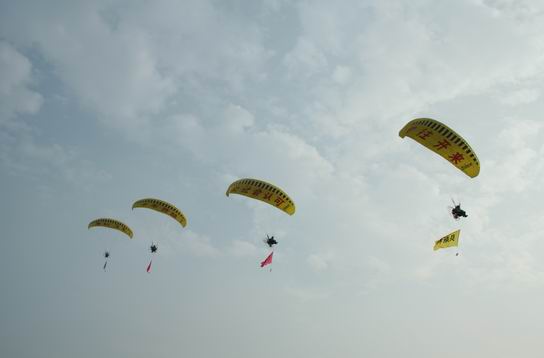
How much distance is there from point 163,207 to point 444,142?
2749 cm

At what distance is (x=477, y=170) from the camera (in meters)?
28.1

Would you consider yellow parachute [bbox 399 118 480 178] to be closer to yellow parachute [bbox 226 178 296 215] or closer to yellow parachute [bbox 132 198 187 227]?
yellow parachute [bbox 226 178 296 215]

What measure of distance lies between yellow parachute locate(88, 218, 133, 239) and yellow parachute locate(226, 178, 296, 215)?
1977 cm

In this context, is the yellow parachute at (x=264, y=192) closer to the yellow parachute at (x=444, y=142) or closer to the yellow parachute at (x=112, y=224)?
the yellow parachute at (x=444, y=142)

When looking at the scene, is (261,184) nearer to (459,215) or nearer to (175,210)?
(175,210)

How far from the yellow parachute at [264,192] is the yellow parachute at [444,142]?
438 inches

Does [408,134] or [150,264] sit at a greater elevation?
[408,134]

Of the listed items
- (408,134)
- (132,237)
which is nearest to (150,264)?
(132,237)

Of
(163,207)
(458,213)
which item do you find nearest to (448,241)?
(458,213)

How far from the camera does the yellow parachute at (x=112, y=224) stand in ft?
159

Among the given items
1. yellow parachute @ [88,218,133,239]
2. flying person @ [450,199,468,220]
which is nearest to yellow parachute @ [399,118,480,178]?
flying person @ [450,199,468,220]

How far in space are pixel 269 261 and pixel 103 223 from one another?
2323cm

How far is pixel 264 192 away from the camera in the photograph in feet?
114

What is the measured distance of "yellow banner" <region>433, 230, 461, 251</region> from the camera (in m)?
29.6
